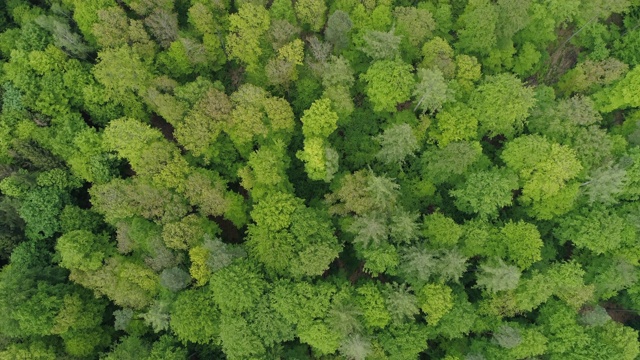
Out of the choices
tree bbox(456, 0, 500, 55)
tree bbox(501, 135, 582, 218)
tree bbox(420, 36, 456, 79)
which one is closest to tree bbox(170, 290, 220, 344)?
tree bbox(420, 36, 456, 79)

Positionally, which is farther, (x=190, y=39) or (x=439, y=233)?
(x=190, y=39)

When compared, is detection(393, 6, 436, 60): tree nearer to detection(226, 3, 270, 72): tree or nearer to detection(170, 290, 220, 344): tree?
detection(226, 3, 270, 72): tree

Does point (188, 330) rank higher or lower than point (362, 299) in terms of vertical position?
lower

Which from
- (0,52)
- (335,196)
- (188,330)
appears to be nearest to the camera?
(188,330)

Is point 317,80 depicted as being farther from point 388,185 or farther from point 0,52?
point 0,52

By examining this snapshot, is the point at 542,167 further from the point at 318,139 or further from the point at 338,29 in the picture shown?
the point at 338,29

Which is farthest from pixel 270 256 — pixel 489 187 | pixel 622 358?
pixel 622 358
